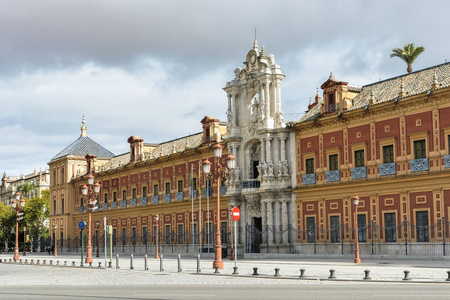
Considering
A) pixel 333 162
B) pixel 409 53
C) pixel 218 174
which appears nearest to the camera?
pixel 218 174

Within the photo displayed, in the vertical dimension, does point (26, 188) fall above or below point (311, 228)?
above

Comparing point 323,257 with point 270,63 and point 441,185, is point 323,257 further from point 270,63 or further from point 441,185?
point 270,63

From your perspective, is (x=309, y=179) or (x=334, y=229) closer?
(x=334, y=229)

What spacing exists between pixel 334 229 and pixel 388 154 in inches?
249

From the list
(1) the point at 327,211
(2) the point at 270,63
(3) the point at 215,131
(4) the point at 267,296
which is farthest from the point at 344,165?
(4) the point at 267,296

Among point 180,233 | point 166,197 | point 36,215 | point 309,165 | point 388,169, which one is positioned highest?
point 309,165

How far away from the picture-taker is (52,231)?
8250 centimetres

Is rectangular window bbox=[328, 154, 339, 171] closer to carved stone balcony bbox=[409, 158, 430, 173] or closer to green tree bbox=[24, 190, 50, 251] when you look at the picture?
carved stone balcony bbox=[409, 158, 430, 173]

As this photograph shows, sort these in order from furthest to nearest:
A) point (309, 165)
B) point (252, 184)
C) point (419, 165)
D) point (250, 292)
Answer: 1. point (252, 184)
2. point (309, 165)
3. point (419, 165)
4. point (250, 292)

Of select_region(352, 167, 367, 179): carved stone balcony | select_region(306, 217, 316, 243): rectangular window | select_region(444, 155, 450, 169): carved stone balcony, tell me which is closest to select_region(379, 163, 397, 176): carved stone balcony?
select_region(352, 167, 367, 179): carved stone balcony

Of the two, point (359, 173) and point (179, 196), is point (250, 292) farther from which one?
point (179, 196)

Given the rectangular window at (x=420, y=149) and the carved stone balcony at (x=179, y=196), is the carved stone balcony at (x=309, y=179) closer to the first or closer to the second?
the rectangular window at (x=420, y=149)

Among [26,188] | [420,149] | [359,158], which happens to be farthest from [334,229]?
[26,188]

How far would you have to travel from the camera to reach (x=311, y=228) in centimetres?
4303
